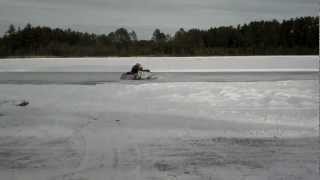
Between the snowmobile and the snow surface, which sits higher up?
the snowmobile

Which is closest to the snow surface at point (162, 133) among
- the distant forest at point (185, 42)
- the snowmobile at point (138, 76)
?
the snowmobile at point (138, 76)

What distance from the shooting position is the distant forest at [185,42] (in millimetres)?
41281

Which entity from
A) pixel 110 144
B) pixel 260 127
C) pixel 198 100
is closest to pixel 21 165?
pixel 110 144

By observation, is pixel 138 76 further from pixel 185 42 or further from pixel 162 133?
pixel 185 42

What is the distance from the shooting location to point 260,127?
7887mm

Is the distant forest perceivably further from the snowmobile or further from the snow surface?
the snow surface

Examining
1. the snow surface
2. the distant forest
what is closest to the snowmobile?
the snow surface

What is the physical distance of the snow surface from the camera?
17.6 ft

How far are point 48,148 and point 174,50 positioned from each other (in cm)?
3664

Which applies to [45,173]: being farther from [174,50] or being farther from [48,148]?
[174,50]

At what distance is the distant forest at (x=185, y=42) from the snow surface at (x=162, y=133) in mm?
26204

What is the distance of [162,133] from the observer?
743 cm

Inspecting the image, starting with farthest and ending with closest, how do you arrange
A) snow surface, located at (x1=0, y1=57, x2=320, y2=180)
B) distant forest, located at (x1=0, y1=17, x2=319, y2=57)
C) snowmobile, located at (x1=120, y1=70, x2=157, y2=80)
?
1. distant forest, located at (x1=0, y1=17, x2=319, y2=57)
2. snowmobile, located at (x1=120, y1=70, x2=157, y2=80)
3. snow surface, located at (x1=0, y1=57, x2=320, y2=180)

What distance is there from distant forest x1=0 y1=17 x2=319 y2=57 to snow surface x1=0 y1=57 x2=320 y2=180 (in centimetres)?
2620
